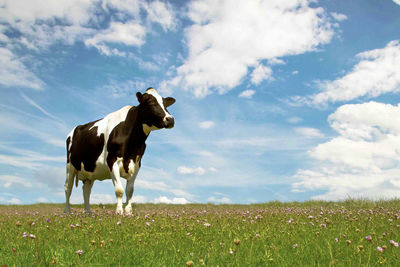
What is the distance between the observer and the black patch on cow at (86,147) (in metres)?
11.4

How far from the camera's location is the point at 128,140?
10.6 m

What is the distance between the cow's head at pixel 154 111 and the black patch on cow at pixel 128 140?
245mm

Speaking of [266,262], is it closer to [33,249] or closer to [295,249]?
[295,249]

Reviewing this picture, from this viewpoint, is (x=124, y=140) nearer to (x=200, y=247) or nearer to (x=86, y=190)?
(x=86, y=190)

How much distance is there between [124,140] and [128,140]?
0.12m

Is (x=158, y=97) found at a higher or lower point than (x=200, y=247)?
higher

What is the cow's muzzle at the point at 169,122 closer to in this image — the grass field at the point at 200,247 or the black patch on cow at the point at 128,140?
the black patch on cow at the point at 128,140

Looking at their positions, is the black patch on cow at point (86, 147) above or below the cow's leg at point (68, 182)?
above

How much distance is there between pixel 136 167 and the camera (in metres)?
10.9

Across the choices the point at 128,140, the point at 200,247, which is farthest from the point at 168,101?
the point at 200,247

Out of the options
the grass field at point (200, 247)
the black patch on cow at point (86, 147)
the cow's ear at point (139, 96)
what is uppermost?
the cow's ear at point (139, 96)

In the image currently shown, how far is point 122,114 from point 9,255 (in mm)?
6831

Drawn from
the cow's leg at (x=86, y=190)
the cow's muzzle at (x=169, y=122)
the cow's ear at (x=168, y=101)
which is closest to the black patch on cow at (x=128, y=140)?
the cow's muzzle at (x=169, y=122)

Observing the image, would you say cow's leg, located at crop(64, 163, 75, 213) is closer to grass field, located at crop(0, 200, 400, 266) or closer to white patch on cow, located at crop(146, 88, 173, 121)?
white patch on cow, located at crop(146, 88, 173, 121)
